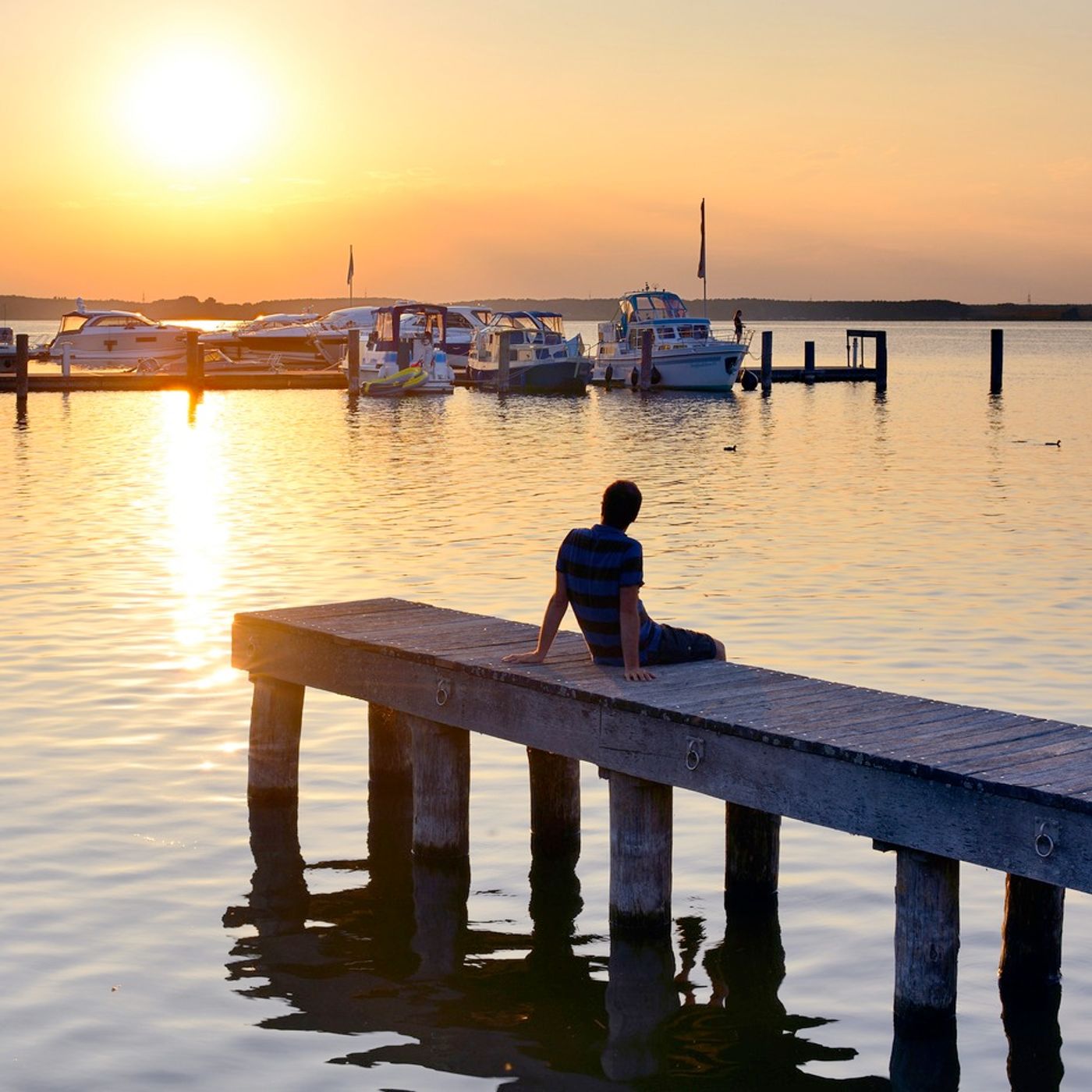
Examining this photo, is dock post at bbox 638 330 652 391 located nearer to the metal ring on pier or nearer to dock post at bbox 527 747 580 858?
dock post at bbox 527 747 580 858

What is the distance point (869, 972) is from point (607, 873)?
1.96m

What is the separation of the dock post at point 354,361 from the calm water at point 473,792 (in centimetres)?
3033

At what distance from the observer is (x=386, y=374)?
6962cm

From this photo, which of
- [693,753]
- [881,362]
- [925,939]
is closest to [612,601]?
[693,753]

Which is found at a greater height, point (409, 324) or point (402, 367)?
point (409, 324)

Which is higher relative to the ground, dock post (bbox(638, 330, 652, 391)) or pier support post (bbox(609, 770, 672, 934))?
dock post (bbox(638, 330, 652, 391))

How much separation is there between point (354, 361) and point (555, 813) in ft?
187

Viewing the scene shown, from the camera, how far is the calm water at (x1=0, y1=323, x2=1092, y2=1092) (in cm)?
802

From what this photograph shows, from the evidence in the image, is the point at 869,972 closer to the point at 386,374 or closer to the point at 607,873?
the point at 607,873

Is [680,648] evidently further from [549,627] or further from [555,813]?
[555,813]

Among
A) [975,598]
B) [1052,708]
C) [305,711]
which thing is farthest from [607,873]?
[975,598]

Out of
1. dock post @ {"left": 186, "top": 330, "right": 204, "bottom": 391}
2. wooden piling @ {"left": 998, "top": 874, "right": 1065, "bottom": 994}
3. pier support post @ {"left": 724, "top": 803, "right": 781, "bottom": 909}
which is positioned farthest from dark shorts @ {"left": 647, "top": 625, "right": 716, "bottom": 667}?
dock post @ {"left": 186, "top": 330, "right": 204, "bottom": 391}

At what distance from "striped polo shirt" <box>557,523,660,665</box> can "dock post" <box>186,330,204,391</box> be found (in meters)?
58.7

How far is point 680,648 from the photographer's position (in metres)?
9.55
